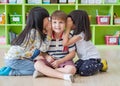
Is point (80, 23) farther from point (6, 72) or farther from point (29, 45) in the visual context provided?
point (6, 72)

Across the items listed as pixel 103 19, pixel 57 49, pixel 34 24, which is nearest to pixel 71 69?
pixel 57 49

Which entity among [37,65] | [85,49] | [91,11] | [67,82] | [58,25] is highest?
[91,11]

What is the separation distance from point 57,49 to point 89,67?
330mm

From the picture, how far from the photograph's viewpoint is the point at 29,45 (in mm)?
2684

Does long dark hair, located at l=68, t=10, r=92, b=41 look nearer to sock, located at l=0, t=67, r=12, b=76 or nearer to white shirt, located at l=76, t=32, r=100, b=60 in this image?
white shirt, located at l=76, t=32, r=100, b=60

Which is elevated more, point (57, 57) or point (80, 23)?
point (80, 23)

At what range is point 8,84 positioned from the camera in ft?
7.84

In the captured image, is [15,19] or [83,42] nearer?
[83,42]

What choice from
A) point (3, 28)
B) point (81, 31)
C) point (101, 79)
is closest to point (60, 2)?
point (3, 28)

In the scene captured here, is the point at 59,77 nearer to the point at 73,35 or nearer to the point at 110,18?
the point at 73,35

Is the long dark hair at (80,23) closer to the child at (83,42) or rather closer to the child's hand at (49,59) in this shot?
the child at (83,42)

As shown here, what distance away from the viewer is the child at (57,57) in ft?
8.48

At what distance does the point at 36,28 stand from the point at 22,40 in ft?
0.53

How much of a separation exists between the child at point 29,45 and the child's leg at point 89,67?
37cm
